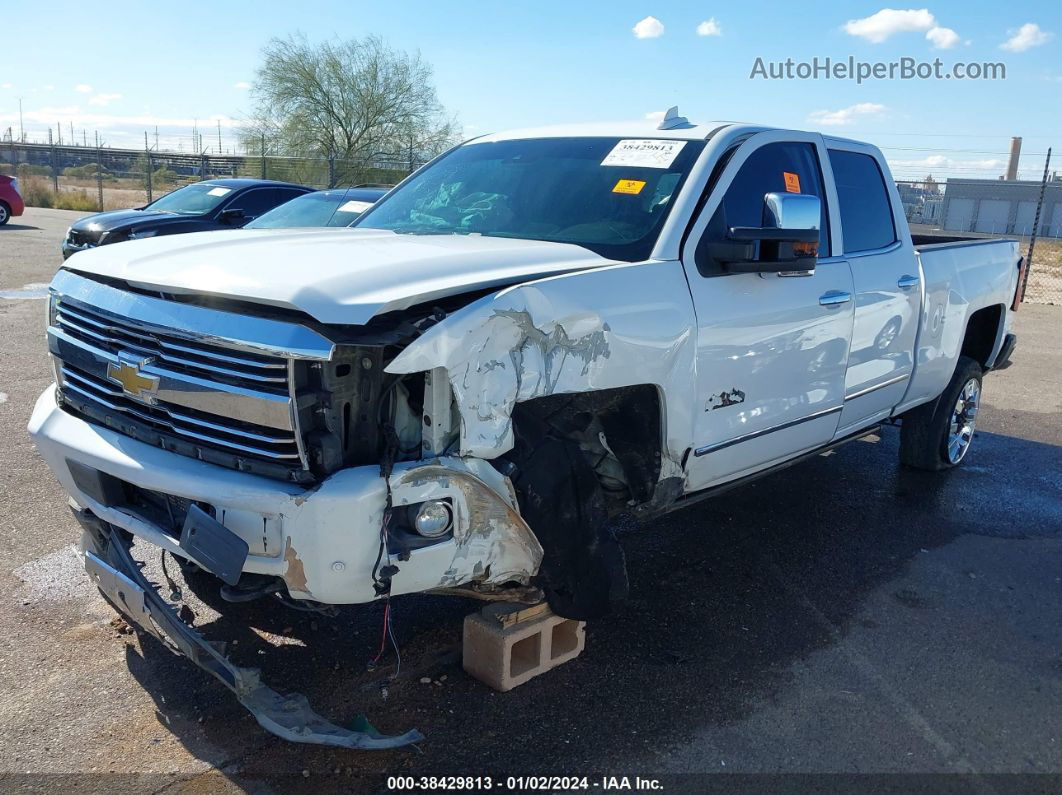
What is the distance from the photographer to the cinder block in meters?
3.34

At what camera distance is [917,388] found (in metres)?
5.53

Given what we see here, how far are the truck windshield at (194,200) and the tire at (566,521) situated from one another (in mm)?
9932

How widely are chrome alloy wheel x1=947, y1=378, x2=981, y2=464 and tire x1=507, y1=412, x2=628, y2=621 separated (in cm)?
398

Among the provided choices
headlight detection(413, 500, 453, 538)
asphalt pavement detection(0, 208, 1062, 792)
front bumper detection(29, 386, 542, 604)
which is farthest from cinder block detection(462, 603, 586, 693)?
headlight detection(413, 500, 453, 538)

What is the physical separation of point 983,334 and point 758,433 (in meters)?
3.51

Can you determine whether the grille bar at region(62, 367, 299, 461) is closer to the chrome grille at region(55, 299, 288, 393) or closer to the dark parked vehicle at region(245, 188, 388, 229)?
the chrome grille at region(55, 299, 288, 393)

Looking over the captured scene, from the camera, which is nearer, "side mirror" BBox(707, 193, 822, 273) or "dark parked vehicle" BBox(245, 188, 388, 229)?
"side mirror" BBox(707, 193, 822, 273)

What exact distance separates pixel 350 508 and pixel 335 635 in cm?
139

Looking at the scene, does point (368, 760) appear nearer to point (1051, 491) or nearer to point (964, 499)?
point (964, 499)

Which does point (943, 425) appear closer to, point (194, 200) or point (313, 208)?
point (313, 208)

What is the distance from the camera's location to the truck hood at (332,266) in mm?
2641

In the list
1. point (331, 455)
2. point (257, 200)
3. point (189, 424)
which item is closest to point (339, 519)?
point (331, 455)

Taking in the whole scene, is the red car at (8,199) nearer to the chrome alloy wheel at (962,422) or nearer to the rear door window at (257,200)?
the rear door window at (257,200)

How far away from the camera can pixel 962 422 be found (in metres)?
6.49
